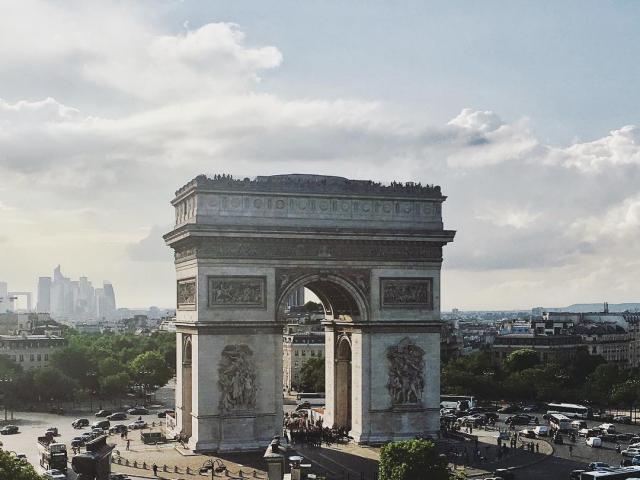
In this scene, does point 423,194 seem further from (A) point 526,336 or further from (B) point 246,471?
(A) point 526,336

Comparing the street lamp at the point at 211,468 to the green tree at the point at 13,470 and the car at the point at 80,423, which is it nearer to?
the green tree at the point at 13,470

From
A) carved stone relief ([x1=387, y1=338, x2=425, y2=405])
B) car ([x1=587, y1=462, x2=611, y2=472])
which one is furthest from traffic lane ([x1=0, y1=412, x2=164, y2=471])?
car ([x1=587, y1=462, x2=611, y2=472])

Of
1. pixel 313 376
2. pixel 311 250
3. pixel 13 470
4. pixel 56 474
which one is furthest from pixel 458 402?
pixel 13 470

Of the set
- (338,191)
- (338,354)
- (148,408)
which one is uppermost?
(338,191)

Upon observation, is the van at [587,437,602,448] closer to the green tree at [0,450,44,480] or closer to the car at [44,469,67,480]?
the car at [44,469,67,480]

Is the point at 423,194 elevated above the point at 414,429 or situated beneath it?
elevated above

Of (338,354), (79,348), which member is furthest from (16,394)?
(338,354)

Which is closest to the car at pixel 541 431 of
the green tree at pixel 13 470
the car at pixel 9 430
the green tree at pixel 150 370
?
the car at pixel 9 430
